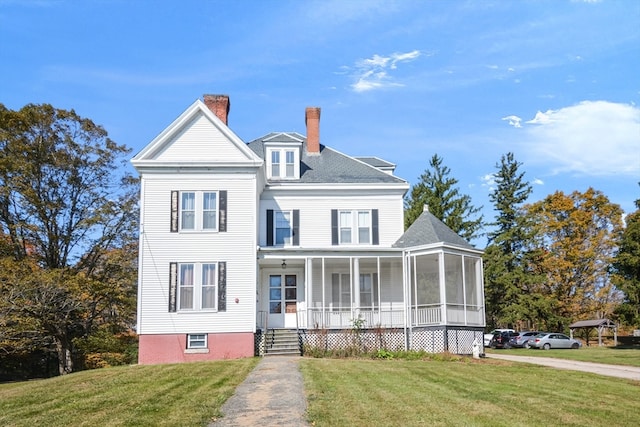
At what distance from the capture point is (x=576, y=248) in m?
48.7

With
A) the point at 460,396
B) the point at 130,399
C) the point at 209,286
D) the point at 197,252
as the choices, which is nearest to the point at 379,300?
the point at 209,286

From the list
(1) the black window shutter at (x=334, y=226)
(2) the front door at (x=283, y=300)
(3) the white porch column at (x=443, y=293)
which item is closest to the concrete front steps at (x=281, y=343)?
(2) the front door at (x=283, y=300)

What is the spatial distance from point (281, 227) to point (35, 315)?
38.8 feet

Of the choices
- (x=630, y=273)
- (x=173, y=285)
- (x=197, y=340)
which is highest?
(x=630, y=273)

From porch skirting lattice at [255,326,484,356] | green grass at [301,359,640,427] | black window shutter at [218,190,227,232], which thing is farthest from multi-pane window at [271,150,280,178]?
green grass at [301,359,640,427]

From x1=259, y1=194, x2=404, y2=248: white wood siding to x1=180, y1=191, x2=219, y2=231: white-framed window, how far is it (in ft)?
11.5

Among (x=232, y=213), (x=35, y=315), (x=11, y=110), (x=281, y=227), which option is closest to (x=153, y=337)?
(x=232, y=213)

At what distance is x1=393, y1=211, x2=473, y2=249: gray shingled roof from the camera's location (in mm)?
24844

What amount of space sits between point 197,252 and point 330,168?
7851 mm

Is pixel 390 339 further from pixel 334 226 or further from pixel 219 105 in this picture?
pixel 219 105

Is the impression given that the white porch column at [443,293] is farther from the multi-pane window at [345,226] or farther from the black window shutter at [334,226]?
the black window shutter at [334,226]

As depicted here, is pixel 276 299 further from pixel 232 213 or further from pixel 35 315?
pixel 35 315

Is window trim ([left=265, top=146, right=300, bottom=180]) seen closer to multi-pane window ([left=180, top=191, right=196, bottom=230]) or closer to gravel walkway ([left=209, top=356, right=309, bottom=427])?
multi-pane window ([left=180, top=191, right=196, bottom=230])

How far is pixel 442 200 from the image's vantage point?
4406cm
